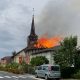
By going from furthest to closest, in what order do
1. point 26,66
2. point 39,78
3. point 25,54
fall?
point 25,54, point 26,66, point 39,78

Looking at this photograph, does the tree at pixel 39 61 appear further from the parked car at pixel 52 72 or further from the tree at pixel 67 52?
the parked car at pixel 52 72

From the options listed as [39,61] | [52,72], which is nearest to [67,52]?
[52,72]

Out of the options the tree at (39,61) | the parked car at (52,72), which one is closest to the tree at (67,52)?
the parked car at (52,72)

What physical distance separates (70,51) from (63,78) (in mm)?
4089

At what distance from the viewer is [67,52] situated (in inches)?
1951

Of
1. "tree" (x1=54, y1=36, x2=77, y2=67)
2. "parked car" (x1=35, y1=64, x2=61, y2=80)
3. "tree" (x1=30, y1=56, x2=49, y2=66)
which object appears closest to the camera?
"parked car" (x1=35, y1=64, x2=61, y2=80)

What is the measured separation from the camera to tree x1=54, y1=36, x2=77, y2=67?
49531mm

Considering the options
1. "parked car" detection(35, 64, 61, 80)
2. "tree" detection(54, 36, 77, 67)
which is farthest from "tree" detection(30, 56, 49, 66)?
"parked car" detection(35, 64, 61, 80)

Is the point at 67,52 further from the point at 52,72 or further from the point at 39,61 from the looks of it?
the point at 39,61

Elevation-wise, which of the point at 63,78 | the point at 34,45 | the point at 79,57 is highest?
the point at 34,45

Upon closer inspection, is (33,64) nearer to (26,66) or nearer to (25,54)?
(26,66)

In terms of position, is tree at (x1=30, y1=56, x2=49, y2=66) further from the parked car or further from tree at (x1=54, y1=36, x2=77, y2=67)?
the parked car

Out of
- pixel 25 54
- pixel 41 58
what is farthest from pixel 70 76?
pixel 25 54

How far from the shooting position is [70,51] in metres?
49.6
